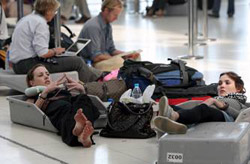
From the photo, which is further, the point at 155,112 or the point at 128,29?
the point at 128,29

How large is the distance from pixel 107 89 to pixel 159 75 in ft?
1.77

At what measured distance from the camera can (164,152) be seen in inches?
187

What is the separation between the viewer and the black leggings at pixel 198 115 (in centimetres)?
523

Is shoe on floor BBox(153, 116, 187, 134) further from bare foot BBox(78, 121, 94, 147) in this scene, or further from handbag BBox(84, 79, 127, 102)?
handbag BBox(84, 79, 127, 102)

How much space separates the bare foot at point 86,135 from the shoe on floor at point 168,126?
0.61 m

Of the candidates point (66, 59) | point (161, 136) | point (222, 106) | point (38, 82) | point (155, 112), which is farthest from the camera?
point (66, 59)

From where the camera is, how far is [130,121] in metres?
5.93

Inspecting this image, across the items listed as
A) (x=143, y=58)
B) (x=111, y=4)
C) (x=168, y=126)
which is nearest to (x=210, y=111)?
(x=168, y=126)

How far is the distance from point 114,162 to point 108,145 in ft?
1.78

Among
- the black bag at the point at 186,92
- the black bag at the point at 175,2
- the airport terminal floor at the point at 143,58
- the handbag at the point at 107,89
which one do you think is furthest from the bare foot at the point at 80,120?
the black bag at the point at 175,2

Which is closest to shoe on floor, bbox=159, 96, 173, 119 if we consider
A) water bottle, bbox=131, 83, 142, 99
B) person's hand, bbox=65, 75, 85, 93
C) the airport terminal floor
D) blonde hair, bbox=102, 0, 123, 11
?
the airport terminal floor

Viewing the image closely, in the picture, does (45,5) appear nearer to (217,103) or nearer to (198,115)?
(217,103)

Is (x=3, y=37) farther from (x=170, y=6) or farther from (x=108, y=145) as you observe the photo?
(x=170, y=6)

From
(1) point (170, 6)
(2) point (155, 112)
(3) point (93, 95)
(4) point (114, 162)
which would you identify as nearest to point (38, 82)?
(3) point (93, 95)
